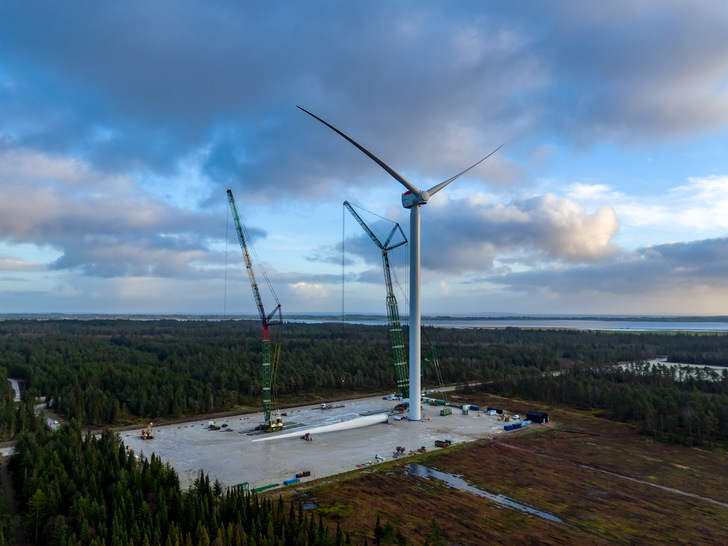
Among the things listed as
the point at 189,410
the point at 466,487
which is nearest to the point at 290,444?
the point at 466,487

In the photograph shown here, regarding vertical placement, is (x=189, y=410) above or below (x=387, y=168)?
below

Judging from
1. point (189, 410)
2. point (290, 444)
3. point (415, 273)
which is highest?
point (415, 273)

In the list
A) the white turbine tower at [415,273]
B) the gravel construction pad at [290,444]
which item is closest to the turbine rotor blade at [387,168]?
the white turbine tower at [415,273]

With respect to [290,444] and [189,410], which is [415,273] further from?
[189,410]

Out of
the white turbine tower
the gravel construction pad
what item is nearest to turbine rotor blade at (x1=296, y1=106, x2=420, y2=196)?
the white turbine tower

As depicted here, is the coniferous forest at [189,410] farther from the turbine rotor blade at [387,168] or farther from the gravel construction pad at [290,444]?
the turbine rotor blade at [387,168]

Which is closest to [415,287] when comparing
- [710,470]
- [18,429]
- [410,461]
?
[410,461]
